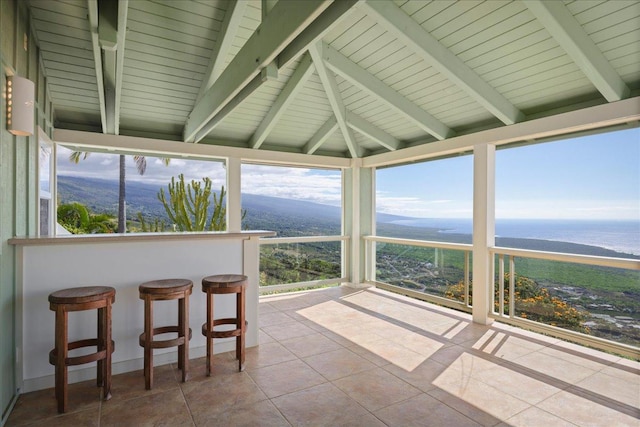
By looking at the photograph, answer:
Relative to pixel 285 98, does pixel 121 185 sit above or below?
below

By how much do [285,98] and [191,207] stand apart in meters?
2.59

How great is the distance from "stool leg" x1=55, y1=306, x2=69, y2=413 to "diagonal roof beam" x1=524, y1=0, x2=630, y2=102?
413 cm

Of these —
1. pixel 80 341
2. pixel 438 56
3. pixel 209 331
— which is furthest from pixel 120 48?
pixel 438 56

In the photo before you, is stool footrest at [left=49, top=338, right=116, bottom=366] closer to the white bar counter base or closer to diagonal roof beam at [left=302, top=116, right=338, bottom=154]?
the white bar counter base

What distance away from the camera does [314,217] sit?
22.5 feet

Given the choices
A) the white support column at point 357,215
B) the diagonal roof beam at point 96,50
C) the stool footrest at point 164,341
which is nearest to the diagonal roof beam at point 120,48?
the diagonal roof beam at point 96,50

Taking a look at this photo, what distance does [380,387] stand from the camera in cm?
283

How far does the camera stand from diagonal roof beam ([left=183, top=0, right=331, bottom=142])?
7.14 feet

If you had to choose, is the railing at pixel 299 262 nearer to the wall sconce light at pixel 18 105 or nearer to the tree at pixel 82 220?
the tree at pixel 82 220

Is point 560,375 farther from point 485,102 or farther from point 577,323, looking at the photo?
point 485,102

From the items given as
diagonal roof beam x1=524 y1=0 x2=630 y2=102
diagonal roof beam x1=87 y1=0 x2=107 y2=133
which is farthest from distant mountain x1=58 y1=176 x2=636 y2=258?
diagonal roof beam x1=524 y1=0 x2=630 y2=102

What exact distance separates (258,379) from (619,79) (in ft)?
14.1

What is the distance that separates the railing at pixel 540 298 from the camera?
3496mm

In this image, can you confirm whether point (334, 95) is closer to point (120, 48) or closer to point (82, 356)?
point (120, 48)
